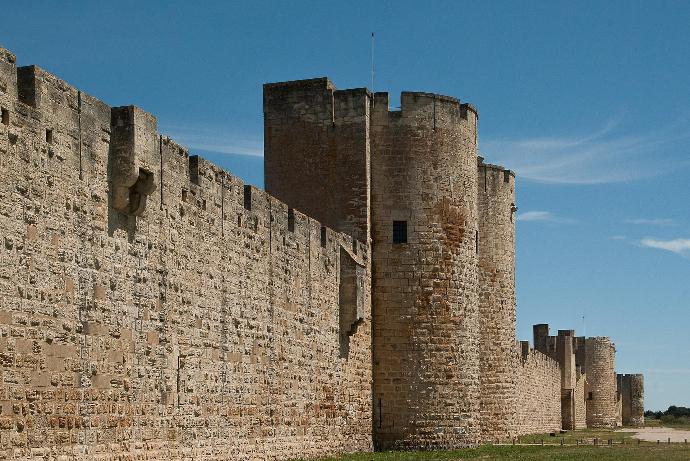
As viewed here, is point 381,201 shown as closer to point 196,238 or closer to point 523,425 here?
point 196,238

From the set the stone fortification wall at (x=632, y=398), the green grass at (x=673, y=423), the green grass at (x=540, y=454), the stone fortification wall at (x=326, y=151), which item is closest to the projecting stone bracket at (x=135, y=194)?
the green grass at (x=540, y=454)

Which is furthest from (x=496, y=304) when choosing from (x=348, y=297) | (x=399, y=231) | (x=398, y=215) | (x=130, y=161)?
(x=130, y=161)

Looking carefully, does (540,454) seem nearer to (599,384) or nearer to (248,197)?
(248,197)

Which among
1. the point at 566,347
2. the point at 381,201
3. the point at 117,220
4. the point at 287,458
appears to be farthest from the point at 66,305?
the point at 566,347

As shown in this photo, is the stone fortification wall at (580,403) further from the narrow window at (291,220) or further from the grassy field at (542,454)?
the narrow window at (291,220)

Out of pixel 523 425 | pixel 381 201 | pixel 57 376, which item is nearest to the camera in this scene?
pixel 57 376

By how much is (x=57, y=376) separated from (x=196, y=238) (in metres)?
4.04

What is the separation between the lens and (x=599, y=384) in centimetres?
5241

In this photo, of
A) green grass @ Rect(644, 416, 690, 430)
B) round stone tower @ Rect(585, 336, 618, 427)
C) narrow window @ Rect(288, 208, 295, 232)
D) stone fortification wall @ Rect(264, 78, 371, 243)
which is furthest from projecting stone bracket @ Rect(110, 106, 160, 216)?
green grass @ Rect(644, 416, 690, 430)

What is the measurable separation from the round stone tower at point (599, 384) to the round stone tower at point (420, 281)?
97.7 ft

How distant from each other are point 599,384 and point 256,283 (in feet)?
125

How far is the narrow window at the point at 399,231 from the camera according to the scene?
75.3ft

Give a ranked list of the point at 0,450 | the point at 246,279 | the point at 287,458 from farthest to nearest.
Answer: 1. the point at 287,458
2. the point at 246,279
3. the point at 0,450

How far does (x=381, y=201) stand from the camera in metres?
22.9
